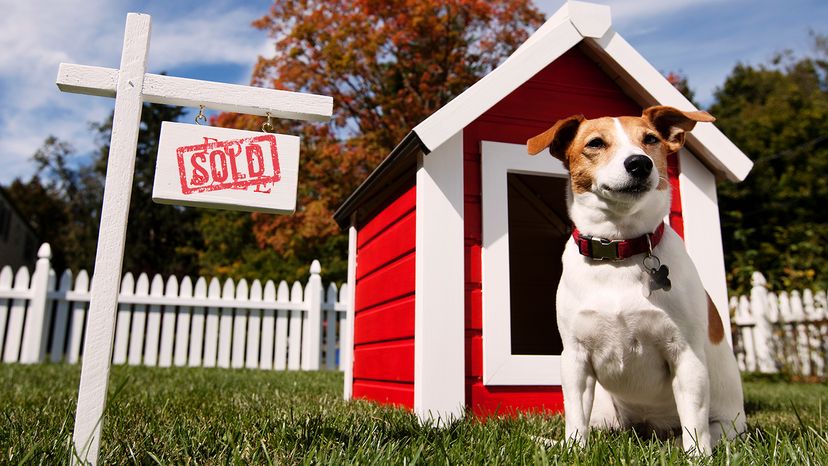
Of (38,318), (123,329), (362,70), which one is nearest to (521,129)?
(123,329)

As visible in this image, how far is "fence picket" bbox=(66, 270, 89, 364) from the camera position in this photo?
345 inches

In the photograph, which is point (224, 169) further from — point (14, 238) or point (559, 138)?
point (14, 238)

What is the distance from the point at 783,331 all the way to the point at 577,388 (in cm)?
836

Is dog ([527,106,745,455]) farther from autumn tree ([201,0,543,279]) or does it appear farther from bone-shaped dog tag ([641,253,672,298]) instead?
autumn tree ([201,0,543,279])

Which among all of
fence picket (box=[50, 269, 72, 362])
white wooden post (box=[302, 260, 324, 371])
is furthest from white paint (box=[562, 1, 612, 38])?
fence picket (box=[50, 269, 72, 362])

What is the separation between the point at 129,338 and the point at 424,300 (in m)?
7.69

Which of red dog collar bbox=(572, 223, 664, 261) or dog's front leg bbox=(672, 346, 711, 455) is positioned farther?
red dog collar bbox=(572, 223, 664, 261)

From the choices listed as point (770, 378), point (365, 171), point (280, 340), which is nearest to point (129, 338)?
point (280, 340)

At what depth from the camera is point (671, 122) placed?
294cm

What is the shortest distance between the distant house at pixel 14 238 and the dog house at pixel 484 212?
87.5ft

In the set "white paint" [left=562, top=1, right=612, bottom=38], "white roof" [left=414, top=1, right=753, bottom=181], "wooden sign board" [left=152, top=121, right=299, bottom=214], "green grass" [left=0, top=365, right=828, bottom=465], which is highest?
"white paint" [left=562, top=1, right=612, bottom=38]

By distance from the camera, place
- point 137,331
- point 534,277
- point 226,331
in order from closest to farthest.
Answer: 1. point 534,277
2. point 137,331
3. point 226,331

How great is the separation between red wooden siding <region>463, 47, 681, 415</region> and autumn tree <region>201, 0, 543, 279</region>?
945 centimetres

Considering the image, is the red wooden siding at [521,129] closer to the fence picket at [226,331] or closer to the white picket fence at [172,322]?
the white picket fence at [172,322]
